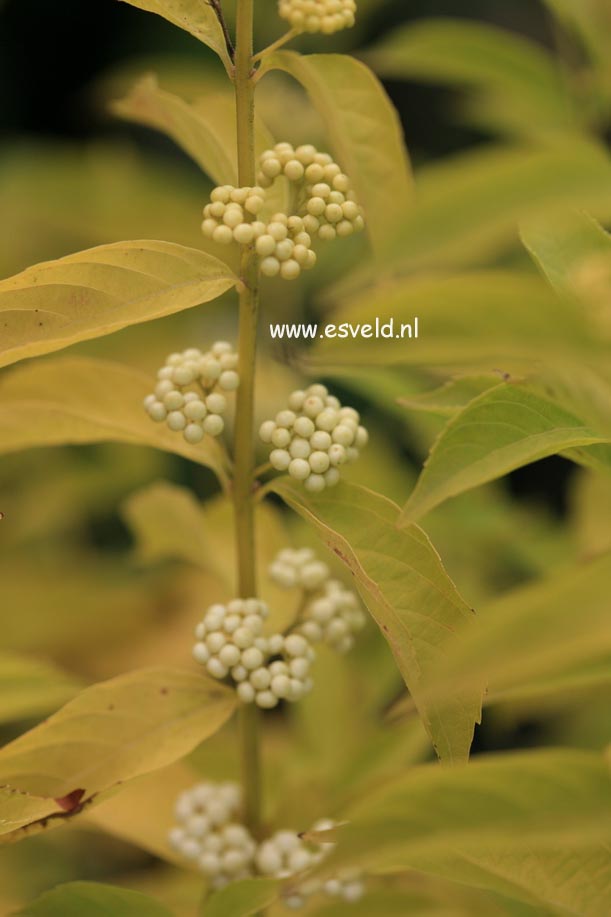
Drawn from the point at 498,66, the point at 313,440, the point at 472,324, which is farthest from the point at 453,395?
the point at 498,66

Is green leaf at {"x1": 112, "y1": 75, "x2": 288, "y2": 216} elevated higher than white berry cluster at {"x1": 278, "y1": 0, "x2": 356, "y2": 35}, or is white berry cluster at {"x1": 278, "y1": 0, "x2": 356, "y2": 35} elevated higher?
white berry cluster at {"x1": 278, "y1": 0, "x2": 356, "y2": 35}

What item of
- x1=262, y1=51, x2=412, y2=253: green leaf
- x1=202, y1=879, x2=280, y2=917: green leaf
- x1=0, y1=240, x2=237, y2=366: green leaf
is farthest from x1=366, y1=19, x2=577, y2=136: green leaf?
x1=202, y1=879, x2=280, y2=917: green leaf

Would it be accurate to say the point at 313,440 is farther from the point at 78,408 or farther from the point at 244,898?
the point at 244,898

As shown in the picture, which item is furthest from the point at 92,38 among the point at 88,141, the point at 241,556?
the point at 241,556

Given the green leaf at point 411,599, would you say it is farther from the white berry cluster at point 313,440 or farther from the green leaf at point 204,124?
the green leaf at point 204,124

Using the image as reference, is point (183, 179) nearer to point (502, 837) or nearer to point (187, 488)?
point (187, 488)

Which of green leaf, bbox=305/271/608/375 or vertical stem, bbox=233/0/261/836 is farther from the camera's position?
vertical stem, bbox=233/0/261/836

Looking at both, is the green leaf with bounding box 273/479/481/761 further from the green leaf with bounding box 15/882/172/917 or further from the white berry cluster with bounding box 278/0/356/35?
the white berry cluster with bounding box 278/0/356/35

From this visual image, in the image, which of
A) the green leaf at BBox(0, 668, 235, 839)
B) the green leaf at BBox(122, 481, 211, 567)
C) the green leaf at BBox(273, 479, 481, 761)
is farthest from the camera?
the green leaf at BBox(122, 481, 211, 567)
